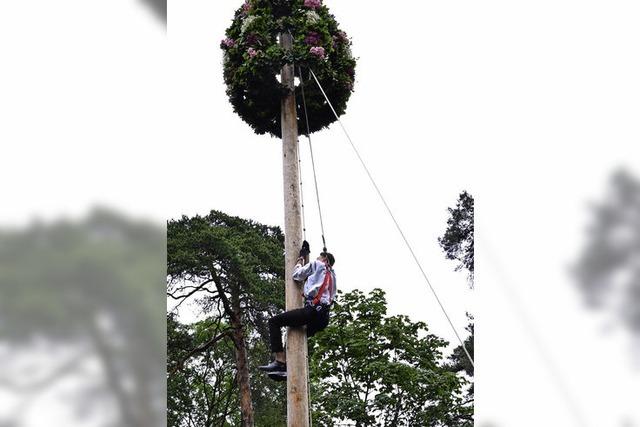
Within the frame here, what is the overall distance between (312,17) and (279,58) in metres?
0.71

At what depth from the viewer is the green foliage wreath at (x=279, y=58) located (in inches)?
257

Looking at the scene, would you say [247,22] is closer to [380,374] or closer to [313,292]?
[313,292]

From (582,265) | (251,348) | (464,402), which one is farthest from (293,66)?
(251,348)

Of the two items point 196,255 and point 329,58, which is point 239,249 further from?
point 329,58

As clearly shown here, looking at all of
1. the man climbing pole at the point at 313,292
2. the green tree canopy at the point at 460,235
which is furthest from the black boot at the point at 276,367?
the green tree canopy at the point at 460,235

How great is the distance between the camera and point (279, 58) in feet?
21.1

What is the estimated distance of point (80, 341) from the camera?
1.11 m

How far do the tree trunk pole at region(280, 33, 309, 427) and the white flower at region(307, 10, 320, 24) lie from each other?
88 centimetres

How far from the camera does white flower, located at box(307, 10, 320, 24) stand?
22.0 feet

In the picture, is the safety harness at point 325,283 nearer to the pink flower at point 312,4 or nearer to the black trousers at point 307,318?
the black trousers at point 307,318

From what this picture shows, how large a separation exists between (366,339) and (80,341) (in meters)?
13.8

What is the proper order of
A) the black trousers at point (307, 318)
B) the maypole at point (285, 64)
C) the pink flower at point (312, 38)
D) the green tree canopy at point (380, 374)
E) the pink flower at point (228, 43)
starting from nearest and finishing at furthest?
the black trousers at point (307, 318) → the maypole at point (285, 64) → the pink flower at point (312, 38) → the pink flower at point (228, 43) → the green tree canopy at point (380, 374)

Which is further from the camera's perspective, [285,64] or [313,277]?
[285,64]

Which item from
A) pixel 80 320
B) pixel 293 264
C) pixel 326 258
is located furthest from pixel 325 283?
pixel 80 320
